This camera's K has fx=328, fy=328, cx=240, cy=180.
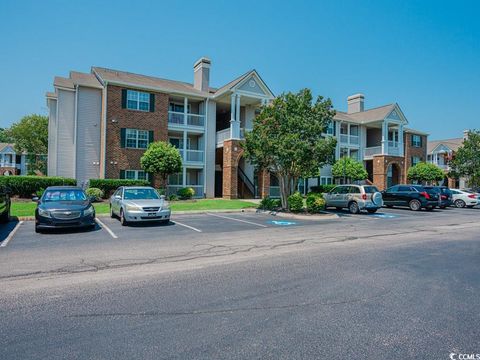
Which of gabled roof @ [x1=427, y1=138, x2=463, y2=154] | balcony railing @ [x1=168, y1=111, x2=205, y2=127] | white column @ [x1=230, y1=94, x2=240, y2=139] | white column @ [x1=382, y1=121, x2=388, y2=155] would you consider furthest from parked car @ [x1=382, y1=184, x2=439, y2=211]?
gabled roof @ [x1=427, y1=138, x2=463, y2=154]

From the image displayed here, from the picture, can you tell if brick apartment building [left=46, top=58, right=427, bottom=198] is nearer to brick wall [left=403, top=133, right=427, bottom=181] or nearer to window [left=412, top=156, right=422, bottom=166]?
brick wall [left=403, top=133, right=427, bottom=181]

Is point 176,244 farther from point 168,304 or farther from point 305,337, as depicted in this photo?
point 305,337

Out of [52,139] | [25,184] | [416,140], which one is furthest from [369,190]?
[416,140]

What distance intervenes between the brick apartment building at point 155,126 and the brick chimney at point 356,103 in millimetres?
14245

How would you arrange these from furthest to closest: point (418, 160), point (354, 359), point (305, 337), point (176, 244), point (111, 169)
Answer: point (418, 160)
point (111, 169)
point (176, 244)
point (305, 337)
point (354, 359)

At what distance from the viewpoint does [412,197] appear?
22453 millimetres

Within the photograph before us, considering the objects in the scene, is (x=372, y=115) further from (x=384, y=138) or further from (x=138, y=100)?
(x=138, y=100)

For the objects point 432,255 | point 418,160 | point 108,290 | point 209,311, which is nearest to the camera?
point 209,311

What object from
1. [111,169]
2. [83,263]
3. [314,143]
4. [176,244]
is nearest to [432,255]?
[176,244]

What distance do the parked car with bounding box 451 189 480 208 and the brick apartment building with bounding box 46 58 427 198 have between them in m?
12.0

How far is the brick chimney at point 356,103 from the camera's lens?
140 ft

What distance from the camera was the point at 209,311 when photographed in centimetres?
442

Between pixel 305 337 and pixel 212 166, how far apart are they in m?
25.0

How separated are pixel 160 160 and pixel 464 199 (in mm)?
23877
